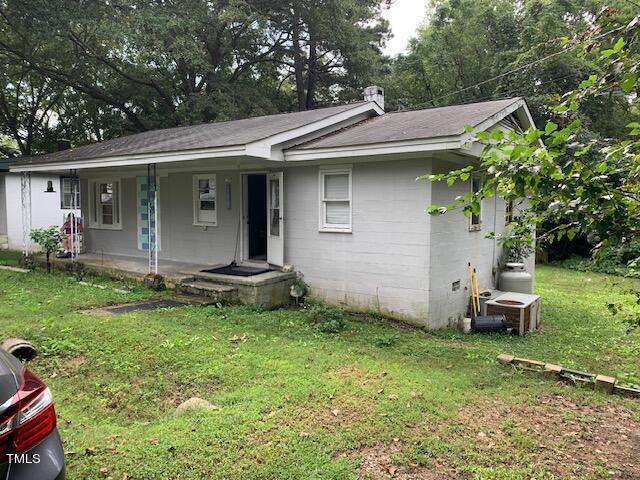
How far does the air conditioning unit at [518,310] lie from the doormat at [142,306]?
216 inches

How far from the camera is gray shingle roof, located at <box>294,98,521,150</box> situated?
23.6 feet

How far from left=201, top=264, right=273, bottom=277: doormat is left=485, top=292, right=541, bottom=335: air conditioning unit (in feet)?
14.0

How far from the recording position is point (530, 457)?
3291mm

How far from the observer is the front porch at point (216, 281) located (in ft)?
26.6

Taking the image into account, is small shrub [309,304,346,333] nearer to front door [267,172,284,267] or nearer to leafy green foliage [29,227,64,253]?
front door [267,172,284,267]

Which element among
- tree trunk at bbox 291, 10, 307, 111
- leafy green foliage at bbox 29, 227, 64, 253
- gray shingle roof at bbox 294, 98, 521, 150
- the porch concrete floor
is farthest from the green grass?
tree trunk at bbox 291, 10, 307, 111

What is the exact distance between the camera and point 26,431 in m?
1.97

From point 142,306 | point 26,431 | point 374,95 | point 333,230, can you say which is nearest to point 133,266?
point 142,306

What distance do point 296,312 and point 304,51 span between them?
20.3 m

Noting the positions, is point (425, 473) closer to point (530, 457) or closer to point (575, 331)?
point (530, 457)

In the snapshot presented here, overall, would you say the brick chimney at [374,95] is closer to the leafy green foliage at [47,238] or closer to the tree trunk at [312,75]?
the leafy green foliage at [47,238]

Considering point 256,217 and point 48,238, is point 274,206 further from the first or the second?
point 48,238

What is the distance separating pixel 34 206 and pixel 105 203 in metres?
6.22

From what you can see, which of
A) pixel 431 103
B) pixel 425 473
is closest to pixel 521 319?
pixel 425 473
